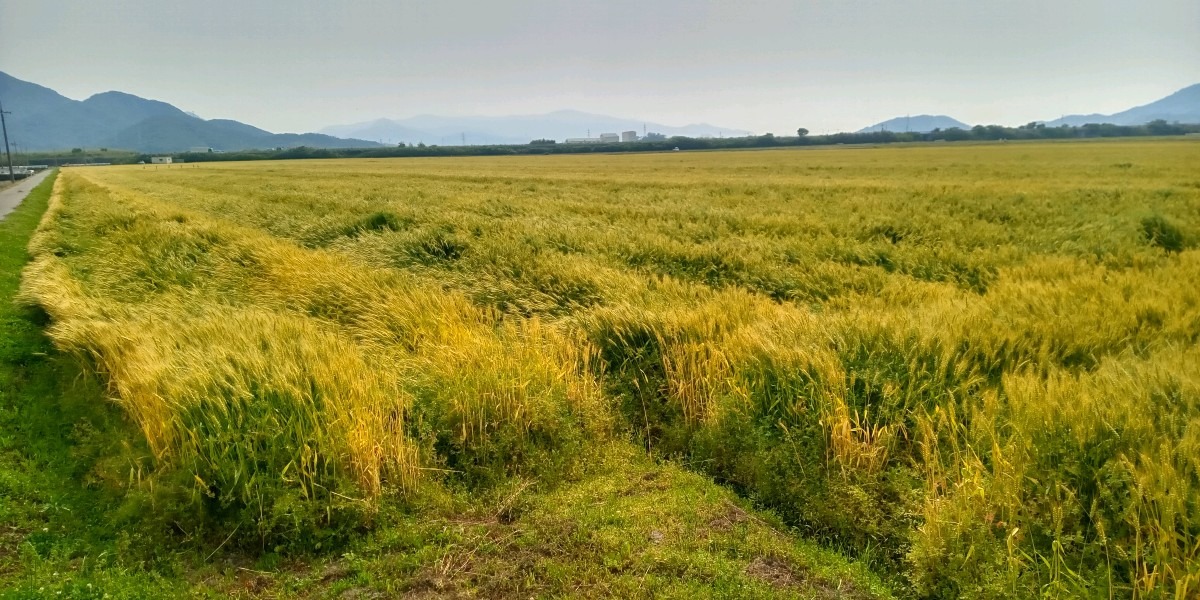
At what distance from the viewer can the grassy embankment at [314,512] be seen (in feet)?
11.1

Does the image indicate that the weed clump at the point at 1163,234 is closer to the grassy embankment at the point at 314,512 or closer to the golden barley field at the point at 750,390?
the golden barley field at the point at 750,390

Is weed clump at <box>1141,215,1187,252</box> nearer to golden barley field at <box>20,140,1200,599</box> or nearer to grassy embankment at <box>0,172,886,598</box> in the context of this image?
golden barley field at <box>20,140,1200,599</box>

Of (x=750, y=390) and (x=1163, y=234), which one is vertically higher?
(x=1163, y=234)

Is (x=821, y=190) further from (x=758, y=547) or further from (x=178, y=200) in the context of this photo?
(x=178, y=200)

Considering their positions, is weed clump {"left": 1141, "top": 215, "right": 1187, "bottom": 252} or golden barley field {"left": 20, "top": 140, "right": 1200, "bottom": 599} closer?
golden barley field {"left": 20, "top": 140, "right": 1200, "bottom": 599}

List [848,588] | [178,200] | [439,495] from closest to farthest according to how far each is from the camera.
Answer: [848,588], [439,495], [178,200]

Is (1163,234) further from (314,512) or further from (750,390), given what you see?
(314,512)

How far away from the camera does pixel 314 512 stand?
12.5 ft

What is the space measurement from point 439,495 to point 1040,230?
43.9ft

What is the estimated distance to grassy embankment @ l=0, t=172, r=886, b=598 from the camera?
3.38m

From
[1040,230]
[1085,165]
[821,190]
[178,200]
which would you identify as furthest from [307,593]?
[1085,165]

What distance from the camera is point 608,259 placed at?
35.9ft

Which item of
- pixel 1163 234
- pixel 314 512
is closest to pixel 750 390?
pixel 314 512

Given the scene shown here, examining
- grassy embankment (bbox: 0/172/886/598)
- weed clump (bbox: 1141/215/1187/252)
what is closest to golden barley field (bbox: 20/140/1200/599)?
grassy embankment (bbox: 0/172/886/598)
